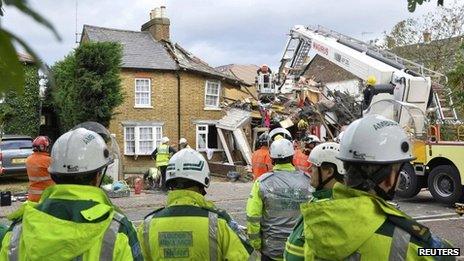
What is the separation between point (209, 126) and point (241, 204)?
13.8 m

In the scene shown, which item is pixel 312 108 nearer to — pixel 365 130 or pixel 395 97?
pixel 395 97

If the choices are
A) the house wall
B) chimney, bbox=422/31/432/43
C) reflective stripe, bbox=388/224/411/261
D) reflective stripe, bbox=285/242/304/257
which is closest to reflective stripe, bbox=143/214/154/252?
reflective stripe, bbox=285/242/304/257

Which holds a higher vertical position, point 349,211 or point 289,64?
point 289,64

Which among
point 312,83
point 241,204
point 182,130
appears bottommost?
point 241,204

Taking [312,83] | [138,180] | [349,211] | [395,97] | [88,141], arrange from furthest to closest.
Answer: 1. [312,83]
2. [138,180]
3. [395,97]
4. [88,141]
5. [349,211]

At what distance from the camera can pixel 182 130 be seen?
2655 cm

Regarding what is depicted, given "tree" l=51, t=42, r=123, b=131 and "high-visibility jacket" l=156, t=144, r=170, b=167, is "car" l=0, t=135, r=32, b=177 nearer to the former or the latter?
"tree" l=51, t=42, r=123, b=131

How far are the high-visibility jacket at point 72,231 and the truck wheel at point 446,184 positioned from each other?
10.9 meters

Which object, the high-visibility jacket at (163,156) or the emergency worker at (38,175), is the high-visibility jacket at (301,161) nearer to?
the emergency worker at (38,175)

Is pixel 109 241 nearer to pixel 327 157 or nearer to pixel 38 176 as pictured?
pixel 327 157

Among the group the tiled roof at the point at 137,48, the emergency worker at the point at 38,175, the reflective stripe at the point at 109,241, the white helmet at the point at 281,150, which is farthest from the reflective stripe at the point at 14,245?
the tiled roof at the point at 137,48

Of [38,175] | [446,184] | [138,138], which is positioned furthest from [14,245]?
[138,138]

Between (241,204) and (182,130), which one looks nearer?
(241,204)

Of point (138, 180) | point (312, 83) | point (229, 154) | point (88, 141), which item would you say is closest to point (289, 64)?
point (312, 83)
